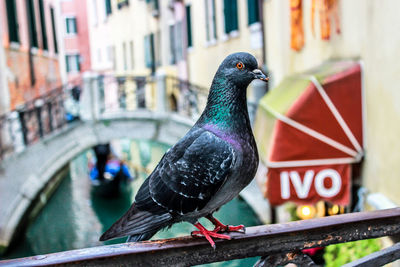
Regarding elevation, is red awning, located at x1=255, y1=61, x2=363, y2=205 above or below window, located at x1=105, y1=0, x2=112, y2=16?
below

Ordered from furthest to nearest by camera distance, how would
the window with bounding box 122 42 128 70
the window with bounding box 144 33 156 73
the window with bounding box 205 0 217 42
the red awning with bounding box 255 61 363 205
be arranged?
1. the window with bounding box 122 42 128 70
2. the window with bounding box 144 33 156 73
3. the window with bounding box 205 0 217 42
4. the red awning with bounding box 255 61 363 205

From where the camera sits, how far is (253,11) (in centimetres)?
843

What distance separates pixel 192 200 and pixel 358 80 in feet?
11.7

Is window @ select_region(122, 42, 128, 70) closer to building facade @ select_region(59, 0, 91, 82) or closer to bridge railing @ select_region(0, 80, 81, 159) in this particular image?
building facade @ select_region(59, 0, 91, 82)

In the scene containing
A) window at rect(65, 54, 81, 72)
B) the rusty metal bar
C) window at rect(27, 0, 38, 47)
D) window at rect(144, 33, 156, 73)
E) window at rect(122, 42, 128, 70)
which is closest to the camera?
the rusty metal bar

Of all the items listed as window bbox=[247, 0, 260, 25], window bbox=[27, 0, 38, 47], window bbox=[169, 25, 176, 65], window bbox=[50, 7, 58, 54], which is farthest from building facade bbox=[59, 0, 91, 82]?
window bbox=[247, 0, 260, 25]

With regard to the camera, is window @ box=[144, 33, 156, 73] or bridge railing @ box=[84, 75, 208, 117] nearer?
bridge railing @ box=[84, 75, 208, 117]

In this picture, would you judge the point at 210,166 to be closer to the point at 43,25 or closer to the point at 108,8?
the point at 43,25

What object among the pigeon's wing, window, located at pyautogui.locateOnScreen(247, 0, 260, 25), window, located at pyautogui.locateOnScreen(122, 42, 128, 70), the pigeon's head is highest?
window, located at pyautogui.locateOnScreen(247, 0, 260, 25)

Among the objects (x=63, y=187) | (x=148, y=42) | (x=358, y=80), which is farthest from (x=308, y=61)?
(x=148, y=42)

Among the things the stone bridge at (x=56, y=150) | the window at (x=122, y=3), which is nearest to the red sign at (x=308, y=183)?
the stone bridge at (x=56, y=150)

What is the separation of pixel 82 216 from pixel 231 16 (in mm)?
5758

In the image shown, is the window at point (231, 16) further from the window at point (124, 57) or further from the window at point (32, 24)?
the window at point (124, 57)

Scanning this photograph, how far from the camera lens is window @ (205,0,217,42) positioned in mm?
11031
